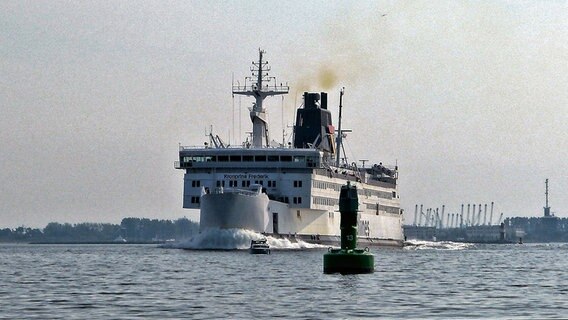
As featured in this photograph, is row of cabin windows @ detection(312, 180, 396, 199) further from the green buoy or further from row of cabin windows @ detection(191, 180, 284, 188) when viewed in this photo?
the green buoy

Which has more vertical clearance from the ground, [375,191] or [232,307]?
[375,191]

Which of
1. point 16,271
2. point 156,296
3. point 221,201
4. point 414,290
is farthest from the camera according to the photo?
point 221,201

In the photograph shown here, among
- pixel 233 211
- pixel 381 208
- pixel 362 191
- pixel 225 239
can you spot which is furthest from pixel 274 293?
pixel 381 208

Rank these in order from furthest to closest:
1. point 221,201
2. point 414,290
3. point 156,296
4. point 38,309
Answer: point 221,201
point 414,290
point 156,296
point 38,309

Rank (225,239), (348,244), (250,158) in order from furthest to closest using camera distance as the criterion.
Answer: (250,158) → (225,239) → (348,244)

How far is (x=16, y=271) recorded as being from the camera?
74.3 metres

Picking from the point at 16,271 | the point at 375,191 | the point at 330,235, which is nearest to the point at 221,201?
the point at 330,235

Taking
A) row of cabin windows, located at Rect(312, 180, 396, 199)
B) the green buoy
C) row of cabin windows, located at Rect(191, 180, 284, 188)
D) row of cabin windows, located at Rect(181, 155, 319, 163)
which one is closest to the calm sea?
the green buoy

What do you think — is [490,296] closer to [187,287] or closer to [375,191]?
[187,287]

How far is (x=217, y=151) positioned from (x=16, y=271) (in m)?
43.7

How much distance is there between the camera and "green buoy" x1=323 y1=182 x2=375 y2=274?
6212 cm

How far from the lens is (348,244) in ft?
205

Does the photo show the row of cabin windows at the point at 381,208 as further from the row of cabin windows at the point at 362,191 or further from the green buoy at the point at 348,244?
the green buoy at the point at 348,244

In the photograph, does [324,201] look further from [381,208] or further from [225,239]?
[381,208]
